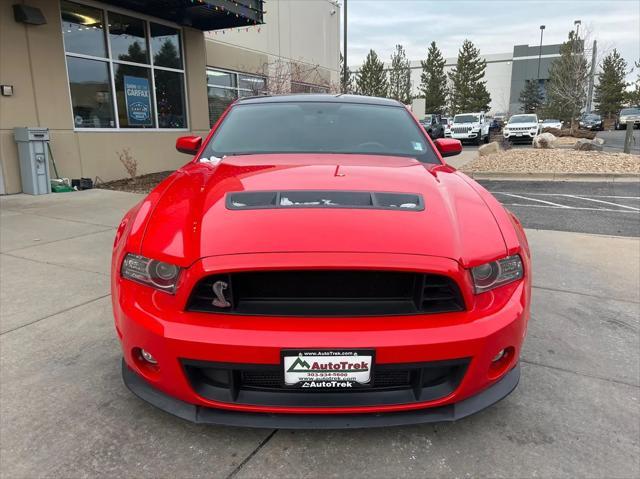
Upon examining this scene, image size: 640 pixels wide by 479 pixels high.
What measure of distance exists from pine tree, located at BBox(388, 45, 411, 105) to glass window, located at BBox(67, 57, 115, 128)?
39.7 meters

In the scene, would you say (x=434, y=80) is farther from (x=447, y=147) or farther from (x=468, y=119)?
(x=447, y=147)

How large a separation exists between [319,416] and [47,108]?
984 cm

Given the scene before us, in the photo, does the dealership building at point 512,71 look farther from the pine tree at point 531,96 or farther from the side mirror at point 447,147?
the side mirror at point 447,147

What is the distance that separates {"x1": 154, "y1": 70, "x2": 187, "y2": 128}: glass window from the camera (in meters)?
12.2

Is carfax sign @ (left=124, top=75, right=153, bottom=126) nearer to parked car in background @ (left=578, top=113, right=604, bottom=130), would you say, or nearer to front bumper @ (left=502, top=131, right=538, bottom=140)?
front bumper @ (left=502, top=131, right=538, bottom=140)

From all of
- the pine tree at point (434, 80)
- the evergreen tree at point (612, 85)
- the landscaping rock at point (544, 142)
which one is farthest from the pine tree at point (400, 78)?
the landscaping rock at point (544, 142)

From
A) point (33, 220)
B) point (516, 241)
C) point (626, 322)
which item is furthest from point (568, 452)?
point (33, 220)

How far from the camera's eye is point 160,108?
1230 cm

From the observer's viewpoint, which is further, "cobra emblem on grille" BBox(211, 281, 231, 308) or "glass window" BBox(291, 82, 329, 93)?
"glass window" BBox(291, 82, 329, 93)

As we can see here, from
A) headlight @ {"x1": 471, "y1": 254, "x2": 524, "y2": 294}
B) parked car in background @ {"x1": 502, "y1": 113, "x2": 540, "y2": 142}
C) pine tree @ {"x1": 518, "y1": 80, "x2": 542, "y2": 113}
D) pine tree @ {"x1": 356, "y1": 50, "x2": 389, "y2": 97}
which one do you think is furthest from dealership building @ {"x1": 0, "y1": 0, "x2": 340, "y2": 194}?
pine tree @ {"x1": 518, "y1": 80, "x2": 542, "y2": 113}

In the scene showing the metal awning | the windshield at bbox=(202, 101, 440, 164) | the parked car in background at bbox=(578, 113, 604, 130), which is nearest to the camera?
the windshield at bbox=(202, 101, 440, 164)

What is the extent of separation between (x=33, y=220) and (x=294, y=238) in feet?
20.8

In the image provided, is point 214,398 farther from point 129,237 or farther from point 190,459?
point 129,237

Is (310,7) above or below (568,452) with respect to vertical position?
above
